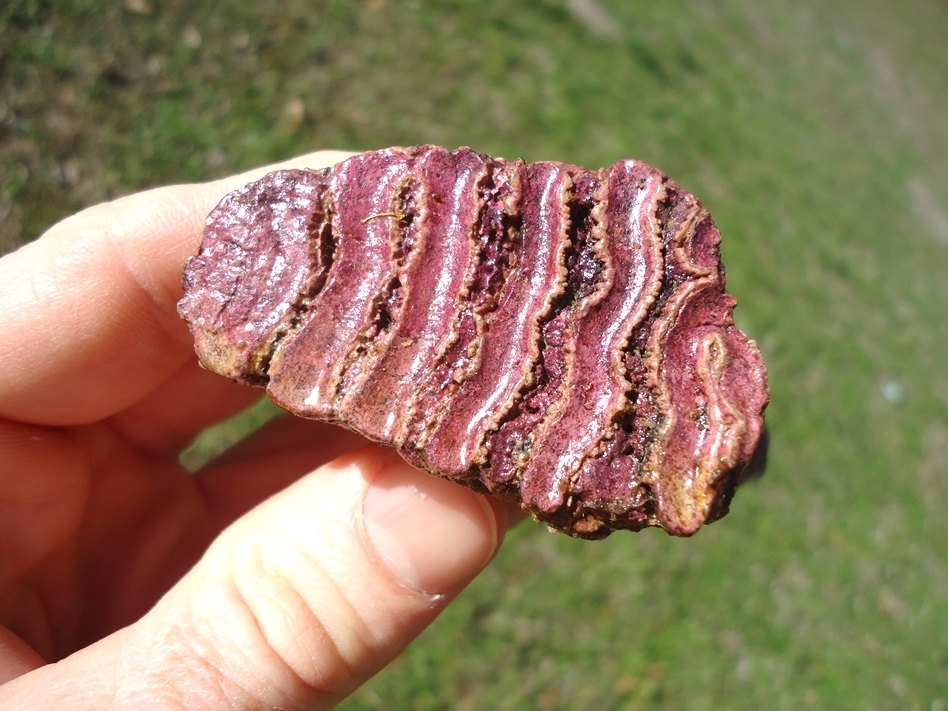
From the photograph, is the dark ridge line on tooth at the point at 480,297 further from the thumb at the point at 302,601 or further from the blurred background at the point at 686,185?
the blurred background at the point at 686,185

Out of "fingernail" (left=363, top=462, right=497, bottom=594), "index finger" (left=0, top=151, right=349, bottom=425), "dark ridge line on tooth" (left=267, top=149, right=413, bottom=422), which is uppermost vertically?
"dark ridge line on tooth" (left=267, top=149, right=413, bottom=422)

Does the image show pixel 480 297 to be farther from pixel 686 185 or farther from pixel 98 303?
pixel 686 185

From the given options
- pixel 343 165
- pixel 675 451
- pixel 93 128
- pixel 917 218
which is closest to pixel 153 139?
pixel 93 128

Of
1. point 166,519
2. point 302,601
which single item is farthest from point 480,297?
point 166,519

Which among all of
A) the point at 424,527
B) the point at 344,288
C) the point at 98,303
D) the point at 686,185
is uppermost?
the point at 344,288

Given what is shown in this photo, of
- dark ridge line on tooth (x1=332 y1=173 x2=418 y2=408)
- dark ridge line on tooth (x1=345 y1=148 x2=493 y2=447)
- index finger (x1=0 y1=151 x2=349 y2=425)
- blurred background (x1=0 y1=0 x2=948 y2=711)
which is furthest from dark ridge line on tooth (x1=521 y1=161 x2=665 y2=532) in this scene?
blurred background (x1=0 y1=0 x2=948 y2=711)

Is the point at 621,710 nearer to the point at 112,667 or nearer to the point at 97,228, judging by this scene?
the point at 112,667

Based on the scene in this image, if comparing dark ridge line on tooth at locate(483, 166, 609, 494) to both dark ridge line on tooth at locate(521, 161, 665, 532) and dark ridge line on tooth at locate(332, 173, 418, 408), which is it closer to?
dark ridge line on tooth at locate(521, 161, 665, 532)
